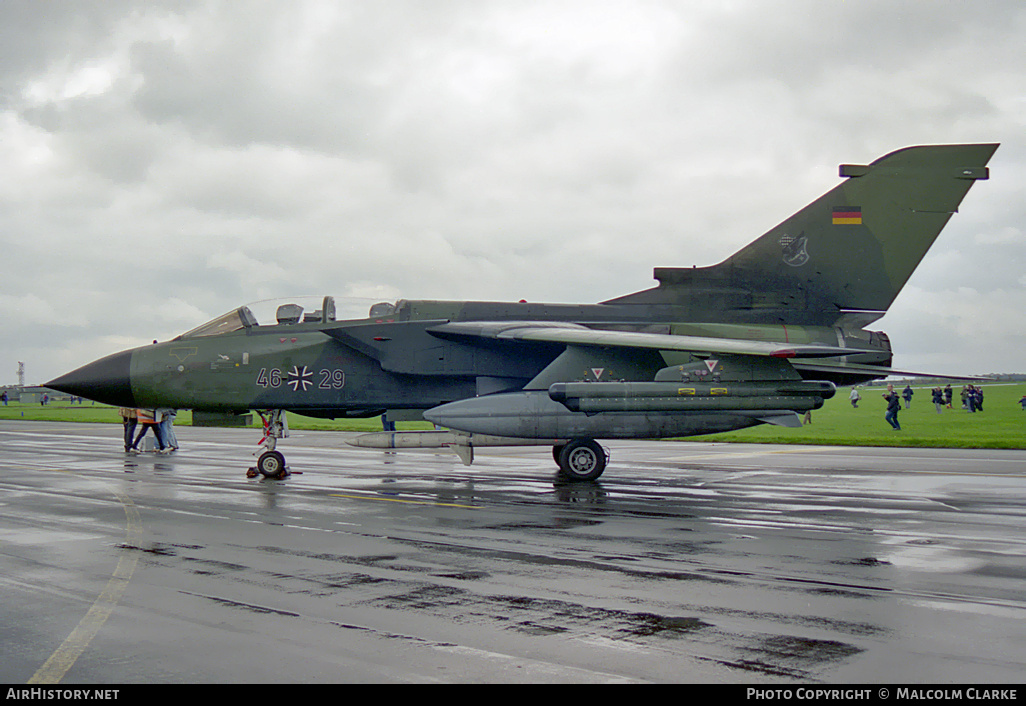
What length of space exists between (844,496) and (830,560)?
5276 millimetres

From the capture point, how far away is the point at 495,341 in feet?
48.7

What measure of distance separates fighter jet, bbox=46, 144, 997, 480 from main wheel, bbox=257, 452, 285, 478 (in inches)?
0.9

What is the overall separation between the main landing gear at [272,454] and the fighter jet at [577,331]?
3 cm

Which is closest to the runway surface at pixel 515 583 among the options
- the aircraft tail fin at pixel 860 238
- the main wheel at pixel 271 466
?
the main wheel at pixel 271 466

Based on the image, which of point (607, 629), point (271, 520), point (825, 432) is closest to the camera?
point (607, 629)

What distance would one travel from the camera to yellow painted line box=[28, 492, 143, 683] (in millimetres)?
4354

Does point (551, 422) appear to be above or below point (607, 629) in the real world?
above

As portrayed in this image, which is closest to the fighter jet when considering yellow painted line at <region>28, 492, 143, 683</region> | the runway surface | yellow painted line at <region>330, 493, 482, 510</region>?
the runway surface

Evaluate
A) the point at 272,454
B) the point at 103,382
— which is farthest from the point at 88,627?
the point at 103,382

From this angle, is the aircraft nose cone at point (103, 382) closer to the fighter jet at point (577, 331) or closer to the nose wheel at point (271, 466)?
the fighter jet at point (577, 331)

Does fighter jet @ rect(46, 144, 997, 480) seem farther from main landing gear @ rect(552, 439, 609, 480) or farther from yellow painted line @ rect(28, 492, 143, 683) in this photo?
yellow painted line @ rect(28, 492, 143, 683)

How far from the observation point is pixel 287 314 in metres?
15.5
